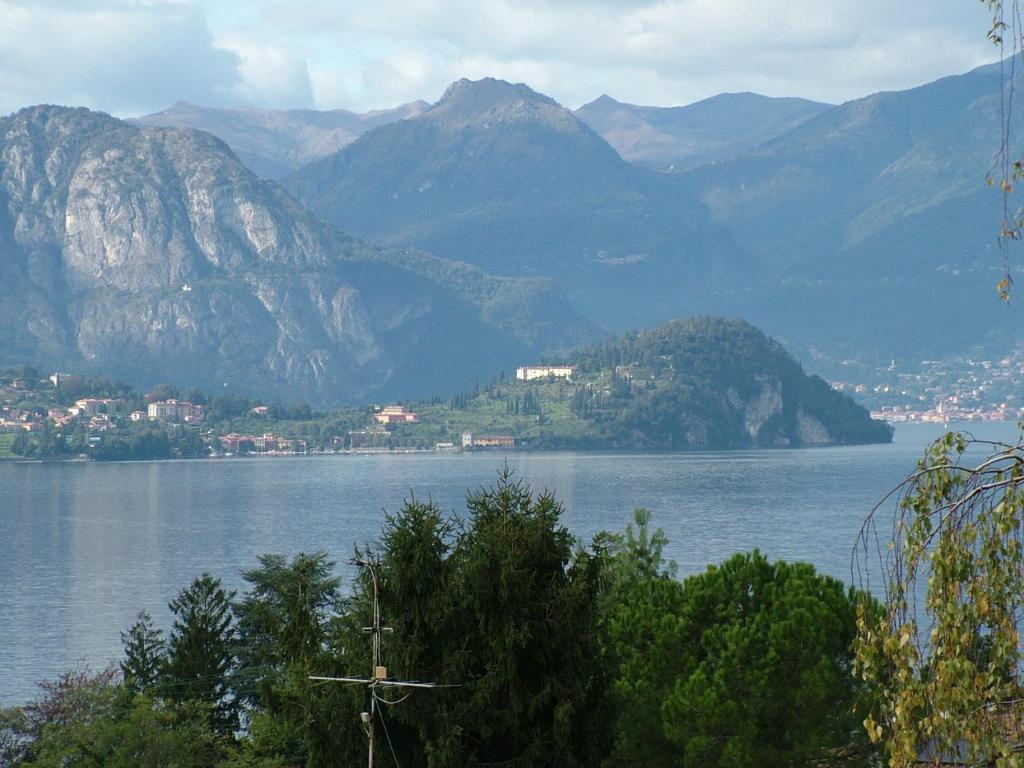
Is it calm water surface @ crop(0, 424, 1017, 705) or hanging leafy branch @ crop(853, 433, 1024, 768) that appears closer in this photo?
hanging leafy branch @ crop(853, 433, 1024, 768)

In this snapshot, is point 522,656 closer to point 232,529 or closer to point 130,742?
point 130,742

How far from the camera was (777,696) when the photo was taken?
2538cm

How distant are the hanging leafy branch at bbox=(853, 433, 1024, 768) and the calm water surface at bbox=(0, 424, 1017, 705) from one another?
5617cm

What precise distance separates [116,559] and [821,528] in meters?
56.4

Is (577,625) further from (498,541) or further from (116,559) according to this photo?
(116,559)

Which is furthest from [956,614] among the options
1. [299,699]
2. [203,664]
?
[203,664]

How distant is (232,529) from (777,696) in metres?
116

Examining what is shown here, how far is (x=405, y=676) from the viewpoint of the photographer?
2325 cm

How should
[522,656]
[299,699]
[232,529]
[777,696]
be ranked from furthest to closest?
[232,529], [777,696], [299,699], [522,656]

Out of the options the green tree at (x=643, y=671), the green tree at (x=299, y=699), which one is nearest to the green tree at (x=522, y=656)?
the green tree at (x=643, y=671)

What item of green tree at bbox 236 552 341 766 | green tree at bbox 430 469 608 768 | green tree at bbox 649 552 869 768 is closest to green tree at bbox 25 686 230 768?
green tree at bbox 236 552 341 766

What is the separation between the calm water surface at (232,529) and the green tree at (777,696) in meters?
42.2

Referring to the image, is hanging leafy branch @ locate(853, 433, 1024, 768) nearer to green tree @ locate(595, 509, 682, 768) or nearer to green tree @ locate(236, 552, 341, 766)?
green tree @ locate(236, 552, 341, 766)

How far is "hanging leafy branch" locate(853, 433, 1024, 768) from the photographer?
9227 millimetres
